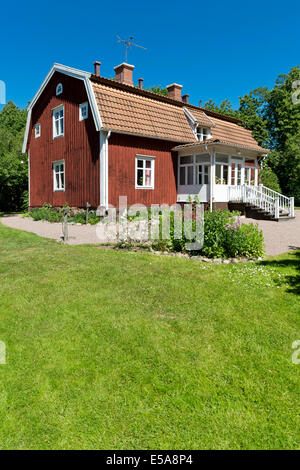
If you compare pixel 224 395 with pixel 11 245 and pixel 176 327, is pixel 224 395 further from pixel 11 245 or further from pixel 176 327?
pixel 11 245

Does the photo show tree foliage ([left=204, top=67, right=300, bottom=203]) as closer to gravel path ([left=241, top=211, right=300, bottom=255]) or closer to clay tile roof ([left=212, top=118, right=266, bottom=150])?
clay tile roof ([left=212, top=118, right=266, bottom=150])

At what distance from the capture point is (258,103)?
145 feet

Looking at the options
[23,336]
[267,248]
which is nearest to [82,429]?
[23,336]

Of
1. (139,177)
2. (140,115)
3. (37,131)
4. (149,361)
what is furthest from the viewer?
(37,131)

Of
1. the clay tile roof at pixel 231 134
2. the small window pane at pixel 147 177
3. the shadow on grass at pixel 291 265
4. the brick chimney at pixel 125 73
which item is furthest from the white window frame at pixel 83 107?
Answer: the shadow on grass at pixel 291 265

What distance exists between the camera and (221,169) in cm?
1655

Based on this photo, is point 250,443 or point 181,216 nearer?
point 250,443

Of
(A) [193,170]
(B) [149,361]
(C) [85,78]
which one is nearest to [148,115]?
(C) [85,78]

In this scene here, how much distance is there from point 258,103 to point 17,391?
49.2 meters

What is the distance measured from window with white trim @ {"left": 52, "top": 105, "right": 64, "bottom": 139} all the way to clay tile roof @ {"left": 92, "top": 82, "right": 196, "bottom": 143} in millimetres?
3843

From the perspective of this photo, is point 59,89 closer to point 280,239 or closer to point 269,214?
point 269,214

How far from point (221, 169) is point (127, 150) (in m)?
5.17

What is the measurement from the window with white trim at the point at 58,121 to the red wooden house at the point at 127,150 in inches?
2.1

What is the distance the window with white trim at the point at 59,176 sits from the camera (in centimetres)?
1802
